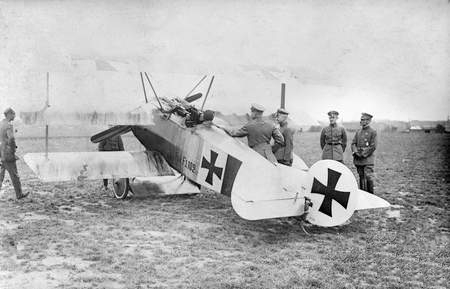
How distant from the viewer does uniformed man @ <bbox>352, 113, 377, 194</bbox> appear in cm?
731

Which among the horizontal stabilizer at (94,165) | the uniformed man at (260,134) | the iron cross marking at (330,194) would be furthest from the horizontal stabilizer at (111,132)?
the iron cross marking at (330,194)

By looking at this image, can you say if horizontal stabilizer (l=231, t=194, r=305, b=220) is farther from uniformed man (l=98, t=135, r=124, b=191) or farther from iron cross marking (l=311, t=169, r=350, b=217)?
uniformed man (l=98, t=135, r=124, b=191)

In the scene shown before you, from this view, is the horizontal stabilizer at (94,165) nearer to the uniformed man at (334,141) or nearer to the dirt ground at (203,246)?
the dirt ground at (203,246)

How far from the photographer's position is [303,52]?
26.4 ft

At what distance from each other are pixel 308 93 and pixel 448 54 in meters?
3.46

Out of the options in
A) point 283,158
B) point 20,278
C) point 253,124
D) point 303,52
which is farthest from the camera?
point 303,52

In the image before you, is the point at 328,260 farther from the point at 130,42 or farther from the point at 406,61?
the point at 406,61

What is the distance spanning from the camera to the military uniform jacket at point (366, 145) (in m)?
7.30

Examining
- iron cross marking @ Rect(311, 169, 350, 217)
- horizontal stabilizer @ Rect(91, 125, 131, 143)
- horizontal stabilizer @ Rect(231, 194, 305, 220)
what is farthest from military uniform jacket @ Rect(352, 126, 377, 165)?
horizontal stabilizer @ Rect(91, 125, 131, 143)

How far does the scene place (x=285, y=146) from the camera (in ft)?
24.6

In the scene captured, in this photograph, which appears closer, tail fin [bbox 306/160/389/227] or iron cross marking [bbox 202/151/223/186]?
tail fin [bbox 306/160/389/227]

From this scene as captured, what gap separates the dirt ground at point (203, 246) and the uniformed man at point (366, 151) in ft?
2.15

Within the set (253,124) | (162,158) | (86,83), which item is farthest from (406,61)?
(86,83)

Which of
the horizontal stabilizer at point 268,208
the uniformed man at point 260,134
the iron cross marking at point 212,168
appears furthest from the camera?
the iron cross marking at point 212,168
